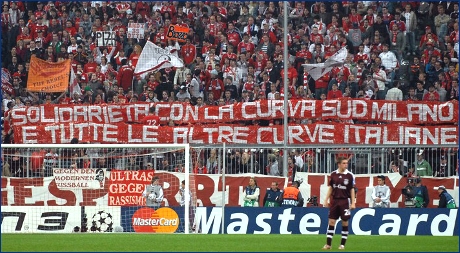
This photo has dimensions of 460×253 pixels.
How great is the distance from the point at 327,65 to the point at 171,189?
641cm

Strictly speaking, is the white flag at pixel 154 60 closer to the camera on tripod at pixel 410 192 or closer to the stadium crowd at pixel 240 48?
the stadium crowd at pixel 240 48

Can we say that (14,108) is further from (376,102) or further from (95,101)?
(376,102)

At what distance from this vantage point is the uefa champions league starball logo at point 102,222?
2162cm

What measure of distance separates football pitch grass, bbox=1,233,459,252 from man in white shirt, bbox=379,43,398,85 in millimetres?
8221

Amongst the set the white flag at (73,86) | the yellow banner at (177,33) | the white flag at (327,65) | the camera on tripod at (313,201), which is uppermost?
the yellow banner at (177,33)

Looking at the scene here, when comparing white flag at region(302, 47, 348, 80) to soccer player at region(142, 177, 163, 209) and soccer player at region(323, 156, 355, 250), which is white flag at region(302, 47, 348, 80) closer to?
soccer player at region(142, 177, 163, 209)

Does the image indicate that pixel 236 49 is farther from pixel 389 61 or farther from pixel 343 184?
pixel 343 184

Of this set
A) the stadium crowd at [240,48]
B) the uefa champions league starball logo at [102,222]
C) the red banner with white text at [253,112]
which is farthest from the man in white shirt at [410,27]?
the uefa champions league starball logo at [102,222]

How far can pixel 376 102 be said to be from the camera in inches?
950

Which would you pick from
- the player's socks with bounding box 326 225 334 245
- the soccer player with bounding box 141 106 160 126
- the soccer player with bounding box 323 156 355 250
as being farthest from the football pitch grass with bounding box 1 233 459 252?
the soccer player with bounding box 141 106 160 126

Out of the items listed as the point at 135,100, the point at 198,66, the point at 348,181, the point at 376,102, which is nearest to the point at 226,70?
the point at 198,66

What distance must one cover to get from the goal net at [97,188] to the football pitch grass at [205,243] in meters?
1.77

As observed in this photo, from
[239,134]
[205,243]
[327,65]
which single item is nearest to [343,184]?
[205,243]

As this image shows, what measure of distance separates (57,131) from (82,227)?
12.7 ft
